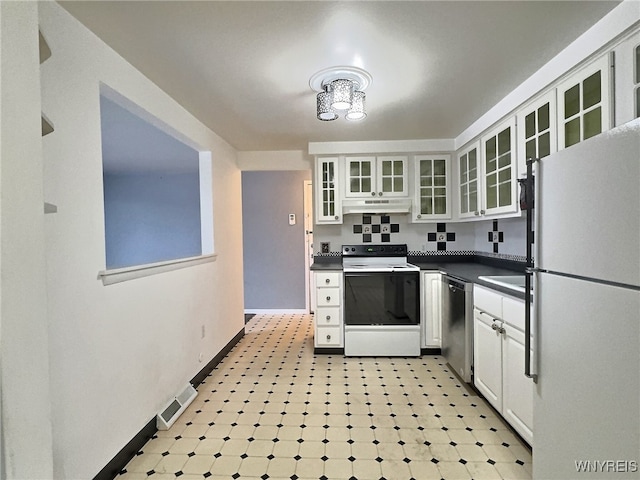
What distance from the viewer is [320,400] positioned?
90.8 inches

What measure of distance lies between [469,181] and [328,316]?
1932 millimetres

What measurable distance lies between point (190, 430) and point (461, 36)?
2692mm

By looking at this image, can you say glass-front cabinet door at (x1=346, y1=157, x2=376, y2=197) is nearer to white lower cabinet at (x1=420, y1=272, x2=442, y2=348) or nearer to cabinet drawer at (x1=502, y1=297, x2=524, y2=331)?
white lower cabinet at (x1=420, y1=272, x2=442, y2=348)

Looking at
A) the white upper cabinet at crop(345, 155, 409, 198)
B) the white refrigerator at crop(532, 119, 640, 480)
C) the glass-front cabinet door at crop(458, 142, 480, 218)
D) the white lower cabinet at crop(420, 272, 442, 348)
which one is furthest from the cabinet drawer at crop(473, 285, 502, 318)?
the white upper cabinet at crop(345, 155, 409, 198)

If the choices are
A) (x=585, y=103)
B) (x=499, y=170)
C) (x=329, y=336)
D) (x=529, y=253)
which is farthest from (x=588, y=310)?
(x=329, y=336)

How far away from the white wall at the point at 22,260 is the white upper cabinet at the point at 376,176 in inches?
116

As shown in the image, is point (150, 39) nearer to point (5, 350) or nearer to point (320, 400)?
point (5, 350)

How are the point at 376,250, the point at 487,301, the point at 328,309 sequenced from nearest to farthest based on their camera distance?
the point at 487,301, the point at 328,309, the point at 376,250

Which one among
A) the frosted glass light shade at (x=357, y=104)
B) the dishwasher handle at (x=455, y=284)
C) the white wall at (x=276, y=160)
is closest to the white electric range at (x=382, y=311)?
the dishwasher handle at (x=455, y=284)

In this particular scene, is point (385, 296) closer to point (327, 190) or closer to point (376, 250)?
point (376, 250)

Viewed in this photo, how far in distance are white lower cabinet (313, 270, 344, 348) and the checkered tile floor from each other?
0.30m

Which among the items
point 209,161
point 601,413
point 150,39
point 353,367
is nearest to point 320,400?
point 353,367

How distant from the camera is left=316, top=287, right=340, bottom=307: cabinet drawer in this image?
3174mm
